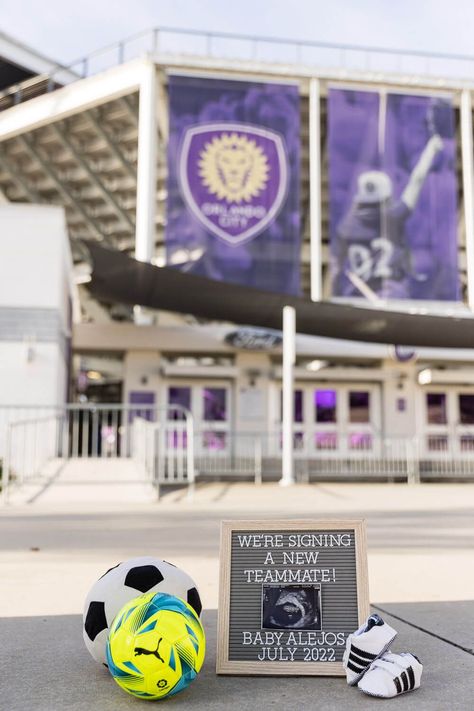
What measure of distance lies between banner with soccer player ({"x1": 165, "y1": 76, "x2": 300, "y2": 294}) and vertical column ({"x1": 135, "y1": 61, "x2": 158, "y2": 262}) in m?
1.46

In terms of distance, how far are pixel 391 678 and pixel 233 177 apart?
2009 cm

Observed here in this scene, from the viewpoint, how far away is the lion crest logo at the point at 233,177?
21.1m

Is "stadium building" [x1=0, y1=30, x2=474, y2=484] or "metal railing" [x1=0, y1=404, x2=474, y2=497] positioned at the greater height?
"stadium building" [x1=0, y1=30, x2=474, y2=484]

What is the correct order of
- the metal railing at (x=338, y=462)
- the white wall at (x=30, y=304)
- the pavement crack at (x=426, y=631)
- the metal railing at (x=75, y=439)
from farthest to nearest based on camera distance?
the metal railing at (x=338, y=462)
the white wall at (x=30, y=304)
the metal railing at (x=75, y=439)
the pavement crack at (x=426, y=631)

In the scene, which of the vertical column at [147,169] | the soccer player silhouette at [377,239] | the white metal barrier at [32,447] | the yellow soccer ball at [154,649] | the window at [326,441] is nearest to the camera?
the yellow soccer ball at [154,649]

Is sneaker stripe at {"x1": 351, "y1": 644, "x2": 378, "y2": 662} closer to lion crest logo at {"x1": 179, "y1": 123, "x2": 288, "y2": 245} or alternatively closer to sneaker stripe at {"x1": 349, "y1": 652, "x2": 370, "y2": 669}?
sneaker stripe at {"x1": 349, "y1": 652, "x2": 370, "y2": 669}

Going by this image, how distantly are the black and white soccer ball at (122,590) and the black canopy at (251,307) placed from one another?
39.9 ft

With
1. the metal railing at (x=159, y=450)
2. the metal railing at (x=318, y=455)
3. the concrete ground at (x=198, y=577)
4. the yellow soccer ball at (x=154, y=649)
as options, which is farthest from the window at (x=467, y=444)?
the yellow soccer ball at (x=154, y=649)

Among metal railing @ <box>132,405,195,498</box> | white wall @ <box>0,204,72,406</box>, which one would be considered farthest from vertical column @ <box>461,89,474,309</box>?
metal railing @ <box>132,405,195,498</box>

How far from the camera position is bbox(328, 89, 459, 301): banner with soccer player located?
21672mm

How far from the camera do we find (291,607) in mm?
2951

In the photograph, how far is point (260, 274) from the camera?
68.7 feet

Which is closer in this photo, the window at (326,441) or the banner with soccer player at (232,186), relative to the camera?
the window at (326,441)

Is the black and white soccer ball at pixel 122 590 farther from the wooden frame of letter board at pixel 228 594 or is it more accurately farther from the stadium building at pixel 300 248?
the stadium building at pixel 300 248
